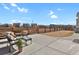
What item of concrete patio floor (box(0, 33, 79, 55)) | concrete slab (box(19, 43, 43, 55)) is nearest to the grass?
concrete patio floor (box(0, 33, 79, 55))

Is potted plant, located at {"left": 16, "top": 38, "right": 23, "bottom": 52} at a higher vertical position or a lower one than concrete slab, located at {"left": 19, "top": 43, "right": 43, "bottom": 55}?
higher

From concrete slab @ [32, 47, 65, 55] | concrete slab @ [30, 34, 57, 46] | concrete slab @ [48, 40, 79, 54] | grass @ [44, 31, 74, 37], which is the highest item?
grass @ [44, 31, 74, 37]

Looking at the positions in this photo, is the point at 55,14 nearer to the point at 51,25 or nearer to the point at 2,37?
the point at 51,25

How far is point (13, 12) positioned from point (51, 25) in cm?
87

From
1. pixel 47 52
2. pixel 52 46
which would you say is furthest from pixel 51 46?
pixel 47 52

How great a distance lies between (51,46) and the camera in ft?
13.2

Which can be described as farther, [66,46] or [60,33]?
[60,33]

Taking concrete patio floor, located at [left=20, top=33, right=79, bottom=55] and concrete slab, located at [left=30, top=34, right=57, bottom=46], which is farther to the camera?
concrete slab, located at [left=30, top=34, right=57, bottom=46]

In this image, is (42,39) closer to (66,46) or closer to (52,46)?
(52,46)

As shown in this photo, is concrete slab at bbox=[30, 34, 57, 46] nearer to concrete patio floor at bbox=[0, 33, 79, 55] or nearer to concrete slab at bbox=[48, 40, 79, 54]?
concrete patio floor at bbox=[0, 33, 79, 55]

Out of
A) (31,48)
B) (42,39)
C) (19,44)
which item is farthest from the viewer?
(42,39)

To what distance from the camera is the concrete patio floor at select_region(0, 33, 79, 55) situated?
3.84 m

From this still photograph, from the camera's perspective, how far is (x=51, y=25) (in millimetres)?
4105

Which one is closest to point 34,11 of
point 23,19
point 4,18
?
point 23,19
